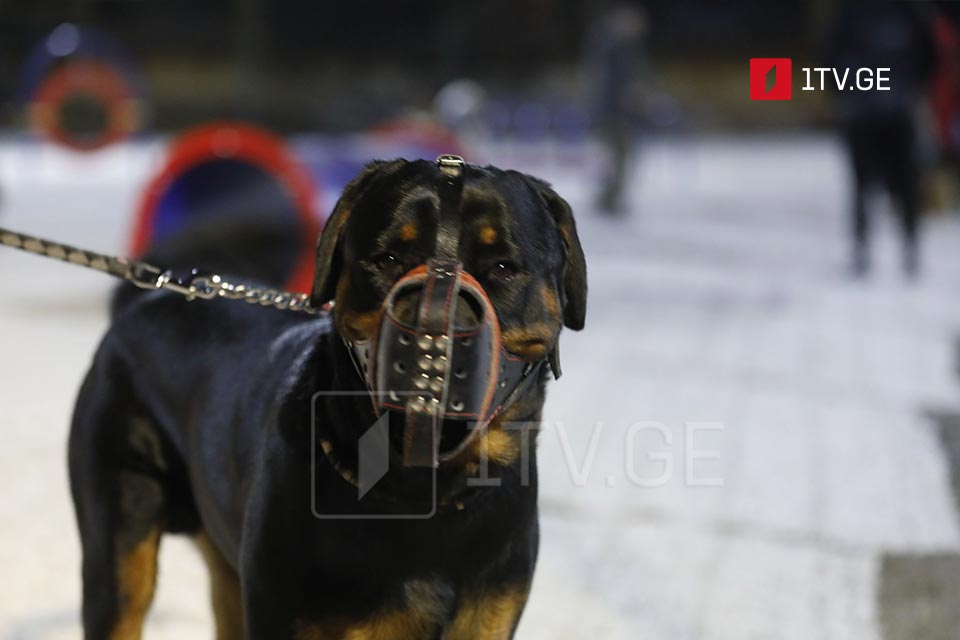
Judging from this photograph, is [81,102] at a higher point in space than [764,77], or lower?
higher

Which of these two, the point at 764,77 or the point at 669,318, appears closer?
the point at 669,318

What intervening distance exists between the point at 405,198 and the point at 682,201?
381 inches

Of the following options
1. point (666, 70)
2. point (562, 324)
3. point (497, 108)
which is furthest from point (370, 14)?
point (562, 324)

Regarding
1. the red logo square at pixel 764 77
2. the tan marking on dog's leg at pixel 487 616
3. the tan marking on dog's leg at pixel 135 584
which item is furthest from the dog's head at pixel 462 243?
the red logo square at pixel 764 77

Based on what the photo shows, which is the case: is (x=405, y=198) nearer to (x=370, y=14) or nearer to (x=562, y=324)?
(x=562, y=324)

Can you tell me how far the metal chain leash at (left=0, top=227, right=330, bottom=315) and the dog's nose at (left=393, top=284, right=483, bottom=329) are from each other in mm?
525

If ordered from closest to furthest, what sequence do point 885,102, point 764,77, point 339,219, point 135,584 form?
point 339,219, point 135,584, point 885,102, point 764,77

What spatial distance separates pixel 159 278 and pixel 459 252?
0.75 m

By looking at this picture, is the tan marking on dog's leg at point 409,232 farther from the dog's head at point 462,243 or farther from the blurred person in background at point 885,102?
the blurred person in background at point 885,102

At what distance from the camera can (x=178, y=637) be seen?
2436 mm

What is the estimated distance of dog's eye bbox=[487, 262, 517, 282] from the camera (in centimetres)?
138

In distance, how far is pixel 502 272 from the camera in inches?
54.6

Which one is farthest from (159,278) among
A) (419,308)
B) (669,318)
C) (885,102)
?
(885,102)

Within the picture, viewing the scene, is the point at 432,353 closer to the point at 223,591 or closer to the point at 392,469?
the point at 392,469
